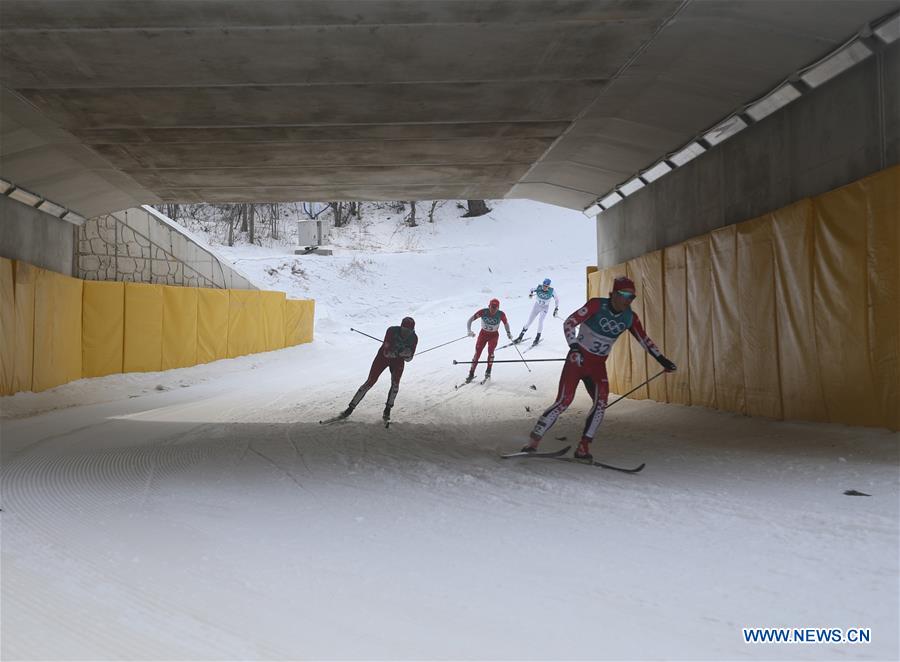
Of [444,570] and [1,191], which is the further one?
[1,191]

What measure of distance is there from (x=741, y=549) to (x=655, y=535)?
0.58 meters

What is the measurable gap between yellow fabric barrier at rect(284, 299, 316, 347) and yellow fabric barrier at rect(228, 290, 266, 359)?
2.44 m

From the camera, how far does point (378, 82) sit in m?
9.20

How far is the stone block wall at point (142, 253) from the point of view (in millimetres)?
18312

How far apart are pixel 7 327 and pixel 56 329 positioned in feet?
8.46

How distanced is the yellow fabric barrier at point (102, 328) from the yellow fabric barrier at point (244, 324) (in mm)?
5296

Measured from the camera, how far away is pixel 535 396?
15969 millimetres

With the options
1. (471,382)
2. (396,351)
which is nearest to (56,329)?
(396,351)

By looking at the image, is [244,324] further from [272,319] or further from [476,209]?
[476,209]

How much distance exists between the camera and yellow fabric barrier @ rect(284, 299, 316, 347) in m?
28.2

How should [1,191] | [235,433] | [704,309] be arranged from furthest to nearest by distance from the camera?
[1,191]
[704,309]
[235,433]

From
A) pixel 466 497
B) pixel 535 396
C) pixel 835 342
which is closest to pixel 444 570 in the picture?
pixel 466 497

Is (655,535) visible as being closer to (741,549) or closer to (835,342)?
(741,549)

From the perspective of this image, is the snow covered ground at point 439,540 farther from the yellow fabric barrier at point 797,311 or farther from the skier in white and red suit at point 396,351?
the skier in white and red suit at point 396,351
